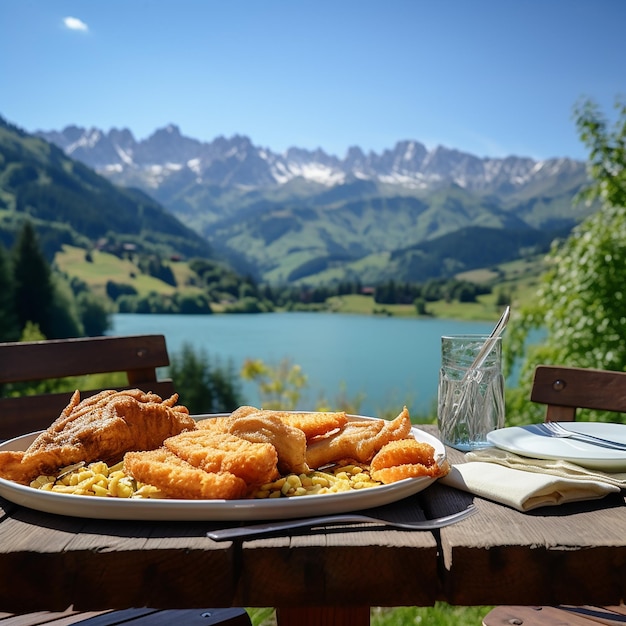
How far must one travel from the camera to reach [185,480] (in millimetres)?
1218

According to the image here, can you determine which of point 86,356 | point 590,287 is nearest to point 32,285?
point 590,287

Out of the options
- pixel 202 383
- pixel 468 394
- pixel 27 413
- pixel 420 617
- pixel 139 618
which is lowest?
pixel 202 383

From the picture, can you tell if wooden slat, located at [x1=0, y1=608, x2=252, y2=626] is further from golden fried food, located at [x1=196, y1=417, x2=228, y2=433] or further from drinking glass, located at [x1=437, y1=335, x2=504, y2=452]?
drinking glass, located at [x1=437, y1=335, x2=504, y2=452]

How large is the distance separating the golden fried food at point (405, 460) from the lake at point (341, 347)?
6605mm

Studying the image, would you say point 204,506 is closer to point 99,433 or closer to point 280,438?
point 280,438

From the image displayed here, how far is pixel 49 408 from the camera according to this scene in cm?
258

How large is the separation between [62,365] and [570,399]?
1990 mm

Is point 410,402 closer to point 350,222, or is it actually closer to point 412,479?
point 412,479

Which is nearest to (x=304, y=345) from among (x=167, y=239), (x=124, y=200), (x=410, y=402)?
(x=410, y=402)

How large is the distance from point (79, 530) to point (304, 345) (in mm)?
20697

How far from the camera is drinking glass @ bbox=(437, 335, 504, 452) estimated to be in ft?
5.81

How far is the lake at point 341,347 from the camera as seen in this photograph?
9.20 meters

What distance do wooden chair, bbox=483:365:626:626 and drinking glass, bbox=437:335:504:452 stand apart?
67 centimetres

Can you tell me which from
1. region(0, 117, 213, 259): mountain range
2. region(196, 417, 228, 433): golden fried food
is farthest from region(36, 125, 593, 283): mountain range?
region(196, 417, 228, 433): golden fried food
